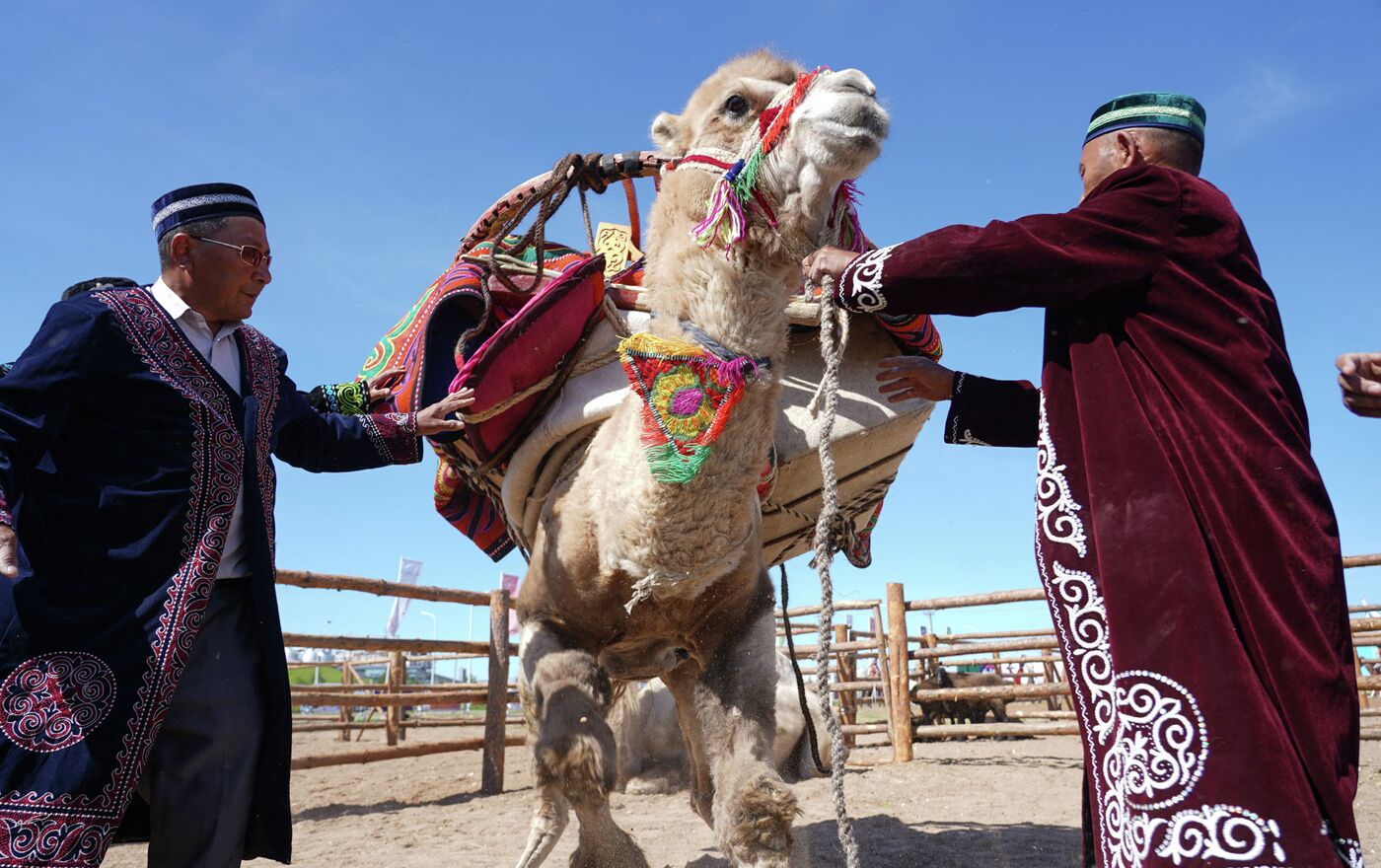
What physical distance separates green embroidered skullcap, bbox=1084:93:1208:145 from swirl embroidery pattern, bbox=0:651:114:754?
2365 mm

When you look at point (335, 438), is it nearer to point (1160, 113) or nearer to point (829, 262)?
point (829, 262)

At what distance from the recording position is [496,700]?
823 centimetres

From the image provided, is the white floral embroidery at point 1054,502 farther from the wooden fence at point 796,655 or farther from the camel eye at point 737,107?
the wooden fence at point 796,655

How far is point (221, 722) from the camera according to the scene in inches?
85.7

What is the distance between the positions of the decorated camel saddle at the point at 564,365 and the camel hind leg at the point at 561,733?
681mm

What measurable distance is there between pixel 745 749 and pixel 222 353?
1.73 metres

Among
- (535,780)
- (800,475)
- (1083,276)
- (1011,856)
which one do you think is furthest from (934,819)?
(1083,276)

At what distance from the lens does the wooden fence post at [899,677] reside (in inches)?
358

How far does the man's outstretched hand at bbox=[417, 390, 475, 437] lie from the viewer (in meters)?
2.95

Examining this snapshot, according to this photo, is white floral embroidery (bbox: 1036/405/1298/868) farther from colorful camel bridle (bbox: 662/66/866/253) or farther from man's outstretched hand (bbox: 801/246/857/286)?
colorful camel bridle (bbox: 662/66/866/253)

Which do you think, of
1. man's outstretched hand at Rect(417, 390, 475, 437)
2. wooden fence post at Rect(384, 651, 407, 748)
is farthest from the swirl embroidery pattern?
wooden fence post at Rect(384, 651, 407, 748)

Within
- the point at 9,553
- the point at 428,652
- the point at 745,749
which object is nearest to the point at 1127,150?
the point at 745,749

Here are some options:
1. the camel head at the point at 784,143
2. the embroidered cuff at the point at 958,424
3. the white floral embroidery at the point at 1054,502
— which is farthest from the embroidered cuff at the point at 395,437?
the white floral embroidery at the point at 1054,502

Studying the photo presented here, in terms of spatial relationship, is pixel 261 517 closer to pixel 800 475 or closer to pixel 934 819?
pixel 800 475
